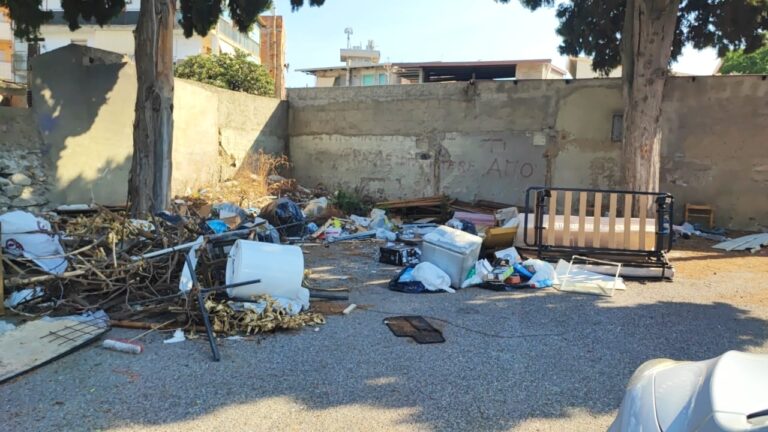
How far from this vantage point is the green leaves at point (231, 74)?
70.9 ft

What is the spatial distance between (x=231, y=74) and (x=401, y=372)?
2012 centimetres

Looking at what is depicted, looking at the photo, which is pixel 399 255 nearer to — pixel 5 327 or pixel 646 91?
pixel 5 327

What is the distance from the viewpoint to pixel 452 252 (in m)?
6.51

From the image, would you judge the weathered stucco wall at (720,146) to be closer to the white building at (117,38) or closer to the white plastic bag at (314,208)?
the white plastic bag at (314,208)

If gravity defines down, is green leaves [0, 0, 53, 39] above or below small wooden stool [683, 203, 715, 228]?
above

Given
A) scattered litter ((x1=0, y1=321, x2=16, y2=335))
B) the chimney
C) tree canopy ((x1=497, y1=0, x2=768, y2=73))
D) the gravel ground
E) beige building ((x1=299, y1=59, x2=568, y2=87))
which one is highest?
the chimney

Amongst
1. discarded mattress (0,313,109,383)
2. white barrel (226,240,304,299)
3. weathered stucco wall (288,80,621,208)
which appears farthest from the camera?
weathered stucco wall (288,80,621,208)

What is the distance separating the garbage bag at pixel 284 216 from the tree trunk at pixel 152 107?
5.62 ft

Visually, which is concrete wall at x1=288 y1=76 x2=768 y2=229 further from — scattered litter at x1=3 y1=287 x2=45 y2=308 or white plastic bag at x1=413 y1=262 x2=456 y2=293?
scattered litter at x1=3 y1=287 x2=45 y2=308

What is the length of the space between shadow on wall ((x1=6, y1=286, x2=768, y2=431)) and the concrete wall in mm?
6679

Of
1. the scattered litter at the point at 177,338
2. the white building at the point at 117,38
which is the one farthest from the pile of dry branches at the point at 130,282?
the white building at the point at 117,38

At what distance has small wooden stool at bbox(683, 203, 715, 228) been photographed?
436 inches

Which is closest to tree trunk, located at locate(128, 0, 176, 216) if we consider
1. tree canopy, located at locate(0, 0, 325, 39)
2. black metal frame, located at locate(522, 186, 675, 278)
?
tree canopy, located at locate(0, 0, 325, 39)

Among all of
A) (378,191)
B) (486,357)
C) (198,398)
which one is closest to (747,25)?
(378,191)
